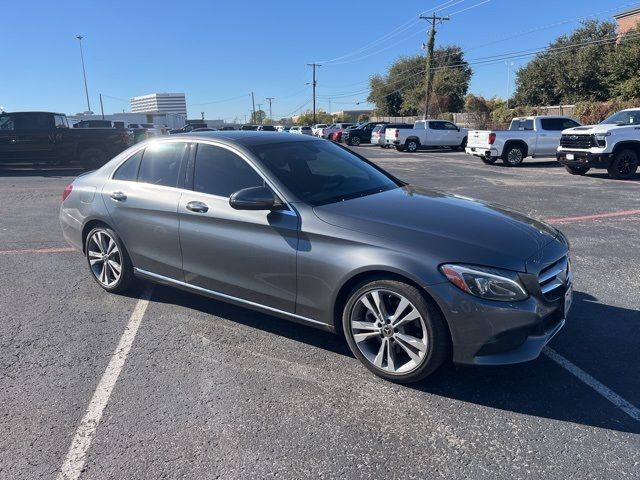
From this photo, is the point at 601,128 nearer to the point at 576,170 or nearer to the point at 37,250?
the point at 576,170

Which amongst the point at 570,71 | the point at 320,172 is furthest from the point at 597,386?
the point at 570,71

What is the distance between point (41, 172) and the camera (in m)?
18.1

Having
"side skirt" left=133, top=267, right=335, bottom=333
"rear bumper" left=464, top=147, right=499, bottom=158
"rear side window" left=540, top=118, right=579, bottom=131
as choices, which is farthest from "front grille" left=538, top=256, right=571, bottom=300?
"rear side window" left=540, top=118, right=579, bottom=131

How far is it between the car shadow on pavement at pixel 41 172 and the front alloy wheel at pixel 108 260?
1310 cm

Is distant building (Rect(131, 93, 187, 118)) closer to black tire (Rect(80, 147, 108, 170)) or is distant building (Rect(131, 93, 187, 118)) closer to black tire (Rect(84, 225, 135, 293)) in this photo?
black tire (Rect(80, 147, 108, 170))

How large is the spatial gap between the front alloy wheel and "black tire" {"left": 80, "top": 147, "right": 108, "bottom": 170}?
13.6 meters

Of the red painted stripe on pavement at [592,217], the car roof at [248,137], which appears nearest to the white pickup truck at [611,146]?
the red painted stripe on pavement at [592,217]

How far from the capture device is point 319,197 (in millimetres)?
3883

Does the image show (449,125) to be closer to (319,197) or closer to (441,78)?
(319,197)

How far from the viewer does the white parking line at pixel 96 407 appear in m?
2.64

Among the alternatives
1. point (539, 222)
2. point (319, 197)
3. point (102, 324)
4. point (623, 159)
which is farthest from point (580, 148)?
point (102, 324)

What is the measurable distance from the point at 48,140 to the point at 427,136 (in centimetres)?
2004

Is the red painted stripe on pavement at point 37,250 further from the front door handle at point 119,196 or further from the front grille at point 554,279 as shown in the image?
the front grille at point 554,279

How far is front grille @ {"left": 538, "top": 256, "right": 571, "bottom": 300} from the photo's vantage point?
3197 millimetres
